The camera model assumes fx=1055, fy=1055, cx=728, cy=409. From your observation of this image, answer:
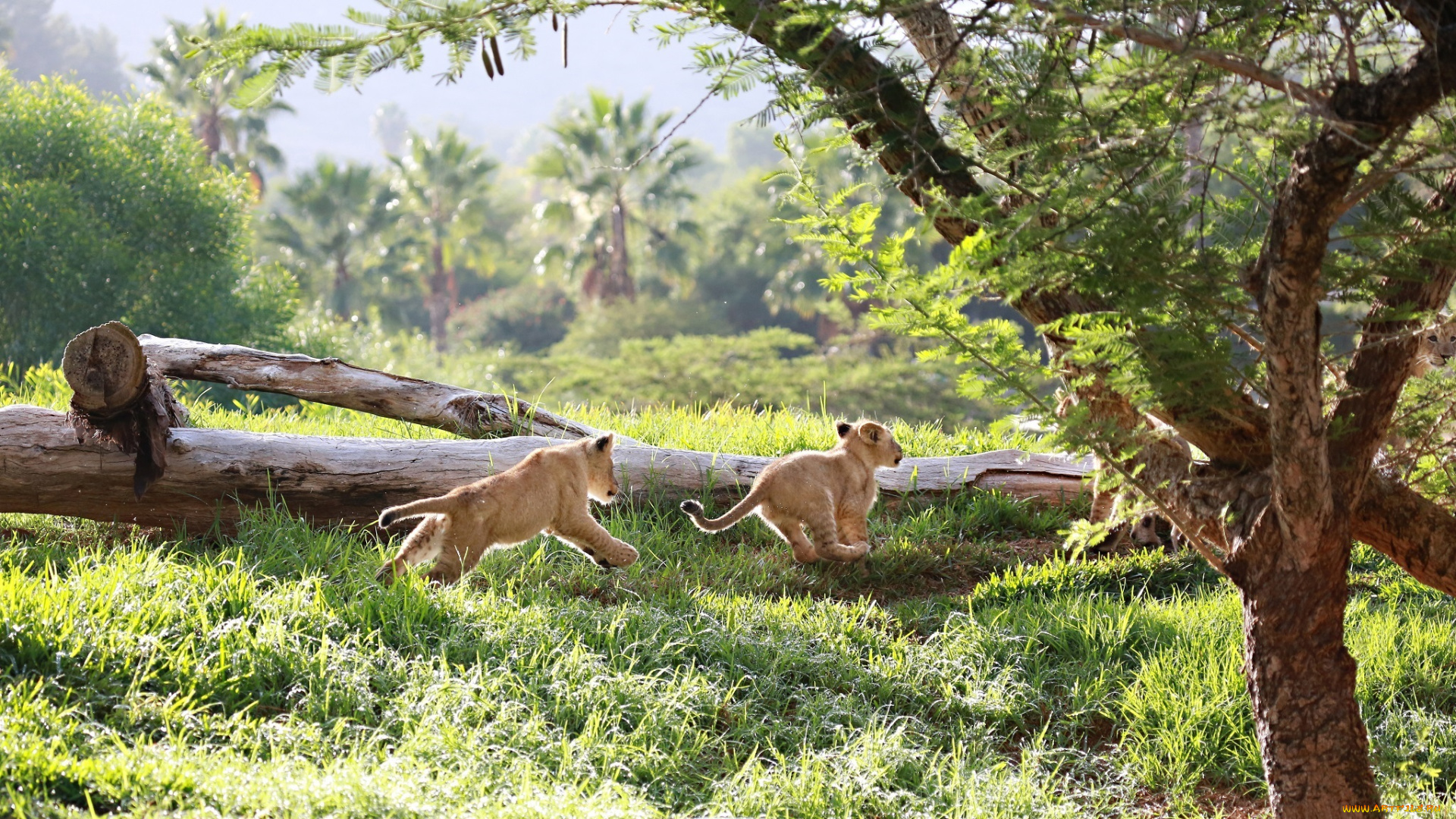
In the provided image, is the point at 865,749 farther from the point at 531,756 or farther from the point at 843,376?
the point at 843,376

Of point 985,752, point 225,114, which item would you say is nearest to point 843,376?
point 225,114

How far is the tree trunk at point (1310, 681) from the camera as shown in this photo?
3467mm

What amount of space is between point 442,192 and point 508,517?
140 ft

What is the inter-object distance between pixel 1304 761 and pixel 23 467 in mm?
6051

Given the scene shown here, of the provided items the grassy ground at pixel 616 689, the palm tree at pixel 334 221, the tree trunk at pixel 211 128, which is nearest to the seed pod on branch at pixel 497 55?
the grassy ground at pixel 616 689

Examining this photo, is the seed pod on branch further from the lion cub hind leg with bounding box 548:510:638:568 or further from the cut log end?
the cut log end

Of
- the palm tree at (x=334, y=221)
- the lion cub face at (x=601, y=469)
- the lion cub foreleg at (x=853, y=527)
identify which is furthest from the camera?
the palm tree at (x=334, y=221)

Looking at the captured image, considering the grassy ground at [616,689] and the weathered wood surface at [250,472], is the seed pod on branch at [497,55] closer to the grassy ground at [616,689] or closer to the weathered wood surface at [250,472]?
the grassy ground at [616,689]

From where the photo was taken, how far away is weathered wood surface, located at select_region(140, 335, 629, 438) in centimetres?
727

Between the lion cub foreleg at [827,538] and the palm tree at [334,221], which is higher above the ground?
the palm tree at [334,221]

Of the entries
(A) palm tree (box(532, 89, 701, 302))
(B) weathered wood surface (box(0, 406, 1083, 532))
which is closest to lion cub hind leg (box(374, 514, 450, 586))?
(B) weathered wood surface (box(0, 406, 1083, 532))

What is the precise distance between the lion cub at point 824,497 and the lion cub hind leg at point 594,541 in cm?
42

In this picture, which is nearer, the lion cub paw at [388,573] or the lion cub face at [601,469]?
the lion cub paw at [388,573]

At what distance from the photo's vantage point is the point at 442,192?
45.1 meters
